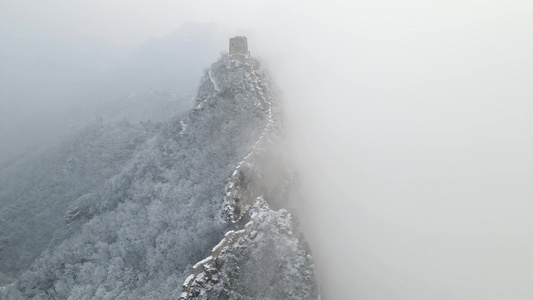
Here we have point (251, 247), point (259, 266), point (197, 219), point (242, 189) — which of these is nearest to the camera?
point (259, 266)

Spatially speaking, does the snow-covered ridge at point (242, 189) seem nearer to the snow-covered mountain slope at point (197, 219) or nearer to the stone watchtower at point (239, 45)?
the snow-covered mountain slope at point (197, 219)

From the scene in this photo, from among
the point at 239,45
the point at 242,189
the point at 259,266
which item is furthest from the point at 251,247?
the point at 239,45

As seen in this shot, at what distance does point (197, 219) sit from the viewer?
1235 inches

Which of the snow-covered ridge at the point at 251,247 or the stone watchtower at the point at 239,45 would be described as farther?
the stone watchtower at the point at 239,45

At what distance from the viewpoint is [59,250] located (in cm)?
4094

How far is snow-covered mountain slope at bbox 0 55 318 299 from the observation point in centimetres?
2505

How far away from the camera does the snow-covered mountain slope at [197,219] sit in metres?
25.0

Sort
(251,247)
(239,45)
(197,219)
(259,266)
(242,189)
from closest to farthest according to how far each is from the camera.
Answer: (259,266) → (251,247) → (242,189) → (197,219) → (239,45)

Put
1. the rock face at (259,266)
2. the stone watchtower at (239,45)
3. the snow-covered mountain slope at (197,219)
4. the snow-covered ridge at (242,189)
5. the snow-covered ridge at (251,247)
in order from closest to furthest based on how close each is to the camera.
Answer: the snow-covered ridge at (251,247) < the rock face at (259,266) < the snow-covered mountain slope at (197,219) < the snow-covered ridge at (242,189) < the stone watchtower at (239,45)

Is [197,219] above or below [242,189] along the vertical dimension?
below

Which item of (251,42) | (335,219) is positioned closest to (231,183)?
(335,219)

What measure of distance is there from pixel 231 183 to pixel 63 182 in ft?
195

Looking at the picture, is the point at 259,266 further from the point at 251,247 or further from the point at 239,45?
the point at 239,45

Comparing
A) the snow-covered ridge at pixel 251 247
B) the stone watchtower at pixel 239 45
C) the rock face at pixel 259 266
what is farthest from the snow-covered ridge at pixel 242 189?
the stone watchtower at pixel 239 45
